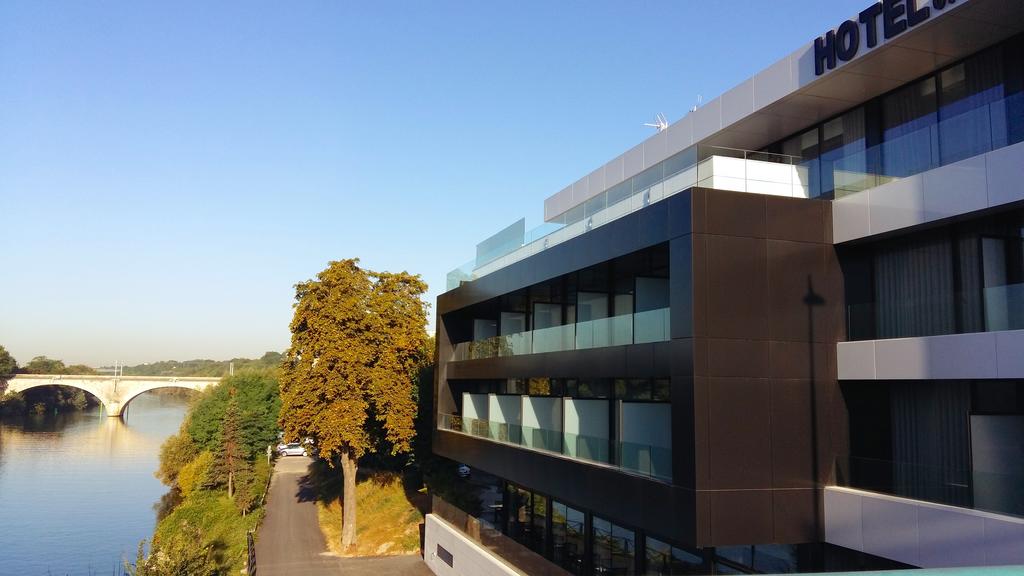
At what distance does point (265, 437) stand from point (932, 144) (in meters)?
46.8

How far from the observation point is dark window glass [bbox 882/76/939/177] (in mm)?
11758

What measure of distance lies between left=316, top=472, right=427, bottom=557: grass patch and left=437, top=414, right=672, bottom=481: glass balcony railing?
30.9ft

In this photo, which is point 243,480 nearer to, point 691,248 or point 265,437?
point 265,437

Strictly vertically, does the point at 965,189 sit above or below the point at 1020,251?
above

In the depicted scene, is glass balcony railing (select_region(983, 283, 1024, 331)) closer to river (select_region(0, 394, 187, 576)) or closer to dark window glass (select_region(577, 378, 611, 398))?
dark window glass (select_region(577, 378, 611, 398))

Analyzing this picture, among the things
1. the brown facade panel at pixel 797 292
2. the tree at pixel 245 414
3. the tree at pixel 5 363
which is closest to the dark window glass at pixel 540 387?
the brown facade panel at pixel 797 292

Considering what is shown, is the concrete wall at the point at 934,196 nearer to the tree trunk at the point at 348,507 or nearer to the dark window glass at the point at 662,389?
the dark window glass at the point at 662,389

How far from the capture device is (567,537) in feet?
67.1

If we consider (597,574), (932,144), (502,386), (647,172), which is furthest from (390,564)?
(932,144)

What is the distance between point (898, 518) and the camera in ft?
36.4

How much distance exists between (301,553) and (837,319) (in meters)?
24.5

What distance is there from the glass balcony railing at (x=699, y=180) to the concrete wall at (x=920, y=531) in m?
5.44

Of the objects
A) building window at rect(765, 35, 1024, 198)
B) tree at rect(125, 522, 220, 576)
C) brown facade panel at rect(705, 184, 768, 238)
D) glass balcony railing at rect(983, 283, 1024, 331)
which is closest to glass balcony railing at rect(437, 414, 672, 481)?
brown facade panel at rect(705, 184, 768, 238)

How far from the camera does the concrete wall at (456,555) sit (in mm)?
21891
